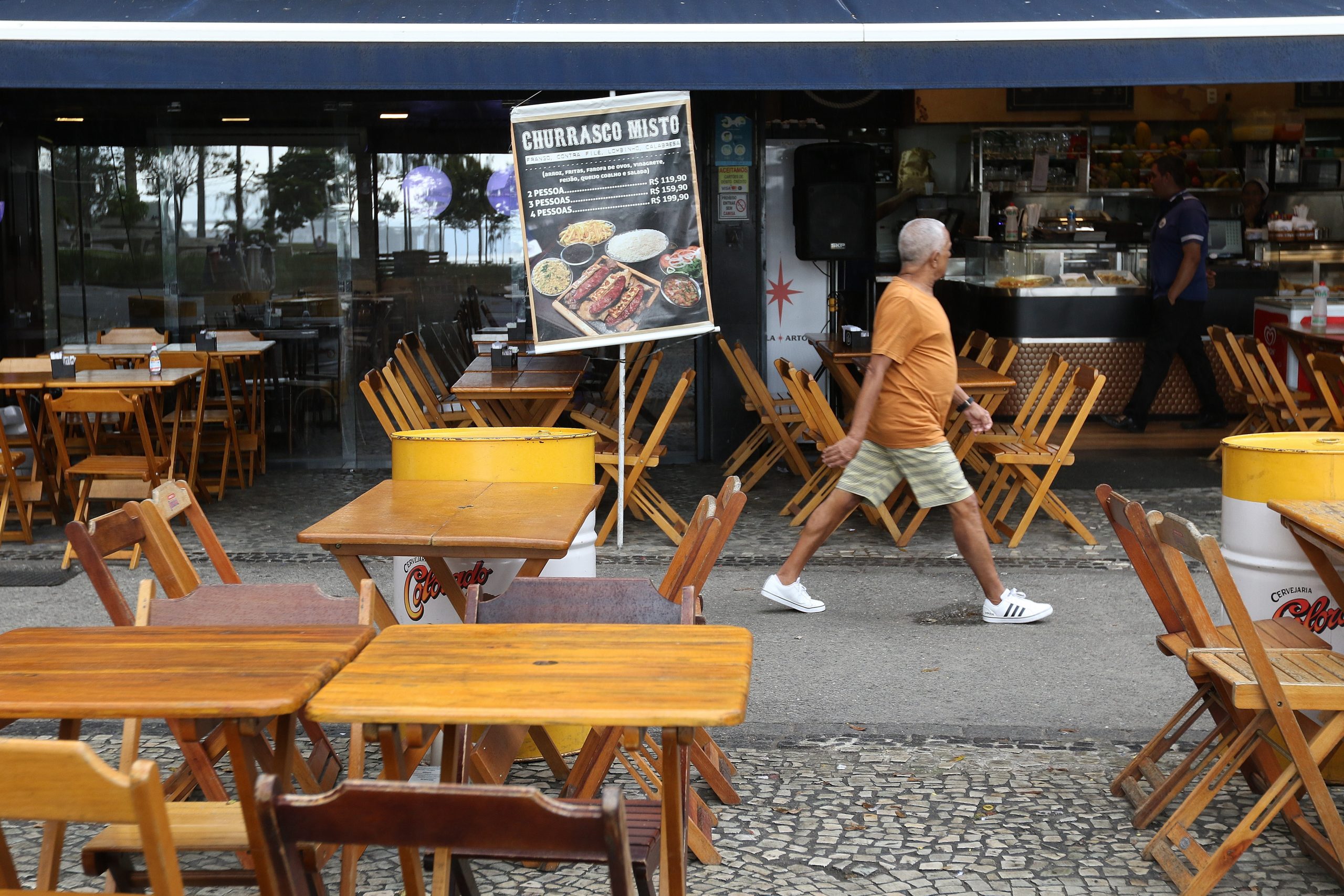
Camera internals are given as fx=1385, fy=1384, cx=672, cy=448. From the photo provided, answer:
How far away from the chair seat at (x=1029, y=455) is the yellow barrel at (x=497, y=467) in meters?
2.79

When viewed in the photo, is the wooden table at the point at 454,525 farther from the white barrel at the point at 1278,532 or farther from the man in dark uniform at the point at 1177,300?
the man in dark uniform at the point at 1177,300

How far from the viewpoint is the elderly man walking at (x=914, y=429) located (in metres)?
5.40

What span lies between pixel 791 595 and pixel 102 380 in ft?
13.3

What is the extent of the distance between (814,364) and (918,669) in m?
5.40

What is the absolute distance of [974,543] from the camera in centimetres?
550

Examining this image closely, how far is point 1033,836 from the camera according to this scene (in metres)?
3.56

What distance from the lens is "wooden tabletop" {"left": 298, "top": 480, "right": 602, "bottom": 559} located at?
136 inches

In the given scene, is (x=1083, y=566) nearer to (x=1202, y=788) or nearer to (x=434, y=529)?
(x=1202, y=788)

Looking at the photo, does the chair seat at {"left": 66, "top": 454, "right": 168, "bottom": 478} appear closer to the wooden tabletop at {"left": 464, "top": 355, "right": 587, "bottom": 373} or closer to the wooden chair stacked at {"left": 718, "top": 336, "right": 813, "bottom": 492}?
the wooden tabletop at {"left": 464, "top": 355, "right": 587, "bottom": 373}

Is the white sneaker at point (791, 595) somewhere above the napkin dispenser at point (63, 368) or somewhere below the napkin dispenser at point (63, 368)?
below

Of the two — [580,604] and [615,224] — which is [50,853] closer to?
[580,604]

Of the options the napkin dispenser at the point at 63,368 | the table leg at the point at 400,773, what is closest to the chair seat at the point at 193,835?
the table leg at the point at 400,773

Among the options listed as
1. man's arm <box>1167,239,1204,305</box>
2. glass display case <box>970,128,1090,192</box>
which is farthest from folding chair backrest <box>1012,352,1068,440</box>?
glass display case <box>970,128,1090,192</box>

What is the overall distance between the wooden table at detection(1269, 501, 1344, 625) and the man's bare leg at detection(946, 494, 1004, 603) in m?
1.82
